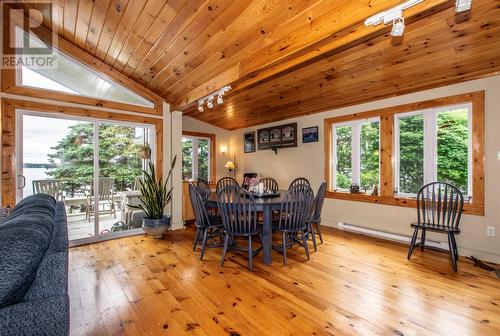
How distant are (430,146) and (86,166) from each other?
5169 millimetres

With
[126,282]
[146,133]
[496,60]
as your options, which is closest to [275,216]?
[126,282]

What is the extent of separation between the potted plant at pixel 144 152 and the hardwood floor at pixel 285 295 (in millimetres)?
1731

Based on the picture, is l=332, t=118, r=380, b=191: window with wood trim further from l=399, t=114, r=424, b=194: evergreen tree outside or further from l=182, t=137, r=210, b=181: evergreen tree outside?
l=182, t=137, r=210, b=181: evergreen tree outside

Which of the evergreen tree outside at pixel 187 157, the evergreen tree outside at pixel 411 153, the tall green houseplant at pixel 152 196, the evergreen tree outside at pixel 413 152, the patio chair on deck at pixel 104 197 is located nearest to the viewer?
the evergreen tree outside at pixel 413 152

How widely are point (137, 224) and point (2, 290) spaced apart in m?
3.89

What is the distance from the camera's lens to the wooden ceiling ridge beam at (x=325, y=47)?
181 centimetres

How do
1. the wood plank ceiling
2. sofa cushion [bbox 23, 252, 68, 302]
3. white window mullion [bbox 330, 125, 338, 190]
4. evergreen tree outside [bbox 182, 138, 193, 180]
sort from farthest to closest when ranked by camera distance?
evergreen tree outside [bbox 182, 138, 193, 180] → white window mullion [bbox 330, 125, 338, 190] → the wood plank ceiling → sofa cushion [bbox 23, 252, 68, 302]

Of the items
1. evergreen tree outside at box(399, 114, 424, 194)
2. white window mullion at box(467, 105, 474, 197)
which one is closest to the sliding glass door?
evergreen tree outside at box(399, 114, 424, 194)

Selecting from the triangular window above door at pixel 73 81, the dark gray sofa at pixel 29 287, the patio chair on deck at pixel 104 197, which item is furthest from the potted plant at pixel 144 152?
the dark gray sofa at pixel 29 287

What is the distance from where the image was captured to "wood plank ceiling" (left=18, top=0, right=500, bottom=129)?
7.08 feet

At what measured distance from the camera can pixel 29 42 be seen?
354 centimetres

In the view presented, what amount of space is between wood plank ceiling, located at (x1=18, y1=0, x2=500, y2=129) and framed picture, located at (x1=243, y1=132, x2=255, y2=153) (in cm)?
192

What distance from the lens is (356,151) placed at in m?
4.32

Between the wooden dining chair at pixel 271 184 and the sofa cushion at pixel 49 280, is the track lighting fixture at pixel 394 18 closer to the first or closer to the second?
the sofa cushion at pixel 49 280
